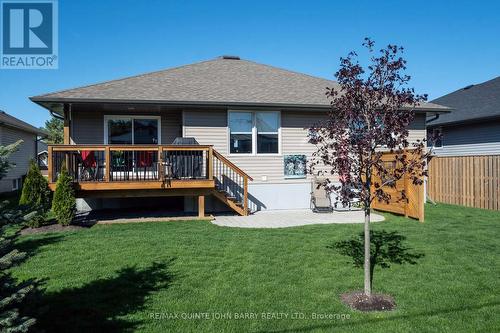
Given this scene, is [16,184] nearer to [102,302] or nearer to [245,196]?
[245,196]

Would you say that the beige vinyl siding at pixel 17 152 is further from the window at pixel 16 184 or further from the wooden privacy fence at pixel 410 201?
the wooden privacy fence at pixel 410 201

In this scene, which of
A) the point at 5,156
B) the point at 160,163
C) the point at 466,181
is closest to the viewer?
the point at 5,156

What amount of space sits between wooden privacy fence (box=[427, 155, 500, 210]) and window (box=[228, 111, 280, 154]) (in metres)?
6.92

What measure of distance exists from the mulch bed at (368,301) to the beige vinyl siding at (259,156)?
24.9ft

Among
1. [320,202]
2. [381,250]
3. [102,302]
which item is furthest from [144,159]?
[381,250]

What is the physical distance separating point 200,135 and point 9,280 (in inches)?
357

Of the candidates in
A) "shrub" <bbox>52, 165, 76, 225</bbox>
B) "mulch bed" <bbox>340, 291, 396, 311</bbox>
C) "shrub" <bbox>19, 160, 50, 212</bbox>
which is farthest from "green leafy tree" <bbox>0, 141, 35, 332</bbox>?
"shrub" <bbox>19, 160, 50, 212</bbox>

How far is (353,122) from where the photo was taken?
193 inches

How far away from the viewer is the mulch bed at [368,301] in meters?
4.52

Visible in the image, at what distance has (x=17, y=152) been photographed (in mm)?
17406

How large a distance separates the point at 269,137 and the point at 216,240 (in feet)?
18.3

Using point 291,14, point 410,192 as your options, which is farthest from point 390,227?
point 291,14

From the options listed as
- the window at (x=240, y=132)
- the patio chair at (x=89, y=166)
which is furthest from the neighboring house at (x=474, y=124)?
the patio chair at (x=89, y=166)

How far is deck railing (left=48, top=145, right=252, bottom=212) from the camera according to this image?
32.4 ft
